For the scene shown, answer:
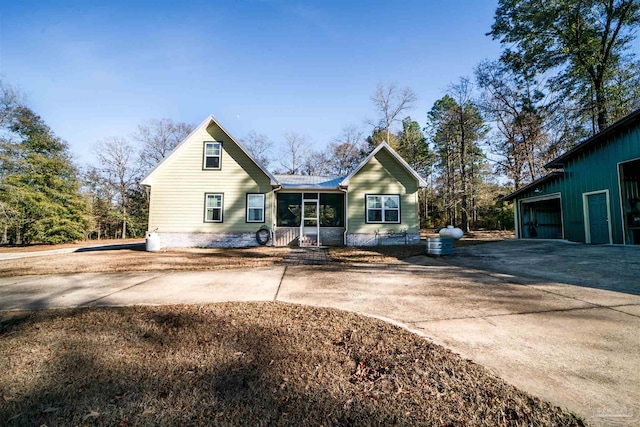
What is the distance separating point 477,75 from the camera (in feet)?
74.3

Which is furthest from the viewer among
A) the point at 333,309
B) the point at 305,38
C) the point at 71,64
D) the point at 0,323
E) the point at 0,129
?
the point at 0,129

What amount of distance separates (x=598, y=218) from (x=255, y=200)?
50.6 feet

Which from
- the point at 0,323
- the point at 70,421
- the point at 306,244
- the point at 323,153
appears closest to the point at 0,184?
the point at 306,244

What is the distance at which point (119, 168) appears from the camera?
2638 cm

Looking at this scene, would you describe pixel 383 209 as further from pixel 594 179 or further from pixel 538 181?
pixel 594 179

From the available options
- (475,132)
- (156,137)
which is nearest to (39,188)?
(156,137)

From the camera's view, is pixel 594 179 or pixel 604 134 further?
pixel 594 179

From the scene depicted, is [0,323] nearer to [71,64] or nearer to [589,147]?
[71,64]

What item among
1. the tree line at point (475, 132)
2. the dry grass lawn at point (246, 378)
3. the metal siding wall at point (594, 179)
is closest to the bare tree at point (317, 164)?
the tree line at point (475, 132)

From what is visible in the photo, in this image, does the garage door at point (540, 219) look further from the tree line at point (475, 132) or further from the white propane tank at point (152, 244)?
the white propane tank at point (152, 244)

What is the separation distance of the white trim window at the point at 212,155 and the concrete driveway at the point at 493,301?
836 cm

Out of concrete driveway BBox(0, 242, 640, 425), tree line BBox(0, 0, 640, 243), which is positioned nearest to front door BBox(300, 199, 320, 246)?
concrete driveway BBox(0, 242, 640, 425)

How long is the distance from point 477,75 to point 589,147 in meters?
14.4

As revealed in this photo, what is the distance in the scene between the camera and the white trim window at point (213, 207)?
13719 millimetres
